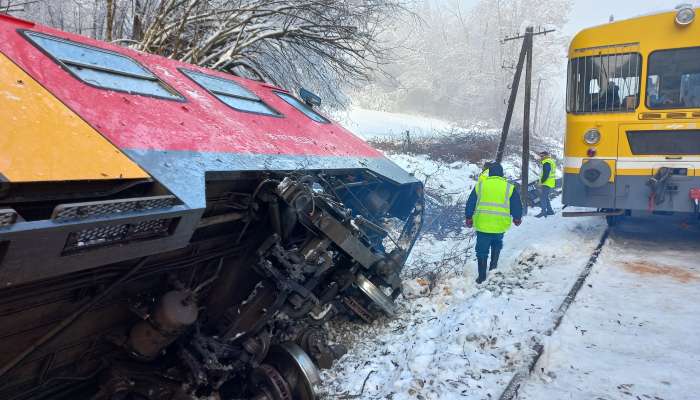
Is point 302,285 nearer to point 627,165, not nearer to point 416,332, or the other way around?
point 416,332

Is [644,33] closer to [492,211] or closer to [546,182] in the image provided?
[492,211]

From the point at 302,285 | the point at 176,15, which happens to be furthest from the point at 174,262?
the point at 176,15

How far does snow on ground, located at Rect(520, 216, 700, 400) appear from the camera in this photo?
3.37 metres

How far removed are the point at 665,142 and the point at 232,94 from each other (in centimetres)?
601

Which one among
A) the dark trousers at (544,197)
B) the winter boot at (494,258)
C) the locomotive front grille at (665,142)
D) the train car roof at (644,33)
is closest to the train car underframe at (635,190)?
the locomotive front grille at (665,142)

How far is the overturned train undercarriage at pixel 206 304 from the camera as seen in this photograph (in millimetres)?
2766

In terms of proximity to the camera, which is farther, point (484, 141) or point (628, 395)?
point (484, 141)

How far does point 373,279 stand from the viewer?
5336 mm

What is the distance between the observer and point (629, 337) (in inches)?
163

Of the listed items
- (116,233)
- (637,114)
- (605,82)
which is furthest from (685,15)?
(116,233)

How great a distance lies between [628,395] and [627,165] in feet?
15.7

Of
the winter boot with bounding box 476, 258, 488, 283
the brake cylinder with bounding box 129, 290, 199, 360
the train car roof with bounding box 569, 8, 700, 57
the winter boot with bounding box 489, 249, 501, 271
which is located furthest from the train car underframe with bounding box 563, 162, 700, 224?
the brake cylinder with bounding box 129, 290, 199, 360

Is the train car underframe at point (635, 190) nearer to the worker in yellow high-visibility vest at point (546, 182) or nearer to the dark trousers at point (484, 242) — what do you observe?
the dark trousers at point (484, 242)

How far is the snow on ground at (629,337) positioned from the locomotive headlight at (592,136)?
1730mm
